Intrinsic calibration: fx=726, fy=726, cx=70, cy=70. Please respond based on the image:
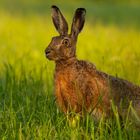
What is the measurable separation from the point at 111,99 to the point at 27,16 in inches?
430

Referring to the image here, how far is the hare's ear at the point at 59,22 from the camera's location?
5800 millimetres

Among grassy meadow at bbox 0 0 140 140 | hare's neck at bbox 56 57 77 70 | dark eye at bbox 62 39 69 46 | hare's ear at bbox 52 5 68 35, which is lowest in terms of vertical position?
grassy meadow at bbox 0 0 140 140

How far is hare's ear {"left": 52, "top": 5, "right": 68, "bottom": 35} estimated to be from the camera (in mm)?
5800

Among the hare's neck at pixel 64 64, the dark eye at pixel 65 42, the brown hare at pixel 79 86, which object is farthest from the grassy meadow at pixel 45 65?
the dark eye at pixel 65 42

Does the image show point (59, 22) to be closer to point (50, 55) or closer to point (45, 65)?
point (50, 55)

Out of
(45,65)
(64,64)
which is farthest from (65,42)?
(45,65)

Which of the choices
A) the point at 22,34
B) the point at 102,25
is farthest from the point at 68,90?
the point at 102,25

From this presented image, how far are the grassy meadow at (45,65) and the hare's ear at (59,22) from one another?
63 cm

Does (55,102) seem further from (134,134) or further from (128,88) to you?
(134,134)

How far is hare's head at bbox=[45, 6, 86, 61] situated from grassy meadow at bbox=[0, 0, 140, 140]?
1.59 ft

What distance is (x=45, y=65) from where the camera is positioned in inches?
260

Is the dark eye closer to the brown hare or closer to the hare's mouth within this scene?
the brown hare

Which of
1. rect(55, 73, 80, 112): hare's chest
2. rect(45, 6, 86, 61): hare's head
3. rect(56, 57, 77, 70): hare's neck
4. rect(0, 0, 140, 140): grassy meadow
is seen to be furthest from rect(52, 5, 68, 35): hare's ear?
rect(0, 0, 140, 140): grassy meadow

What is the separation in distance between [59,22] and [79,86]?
0.60m
